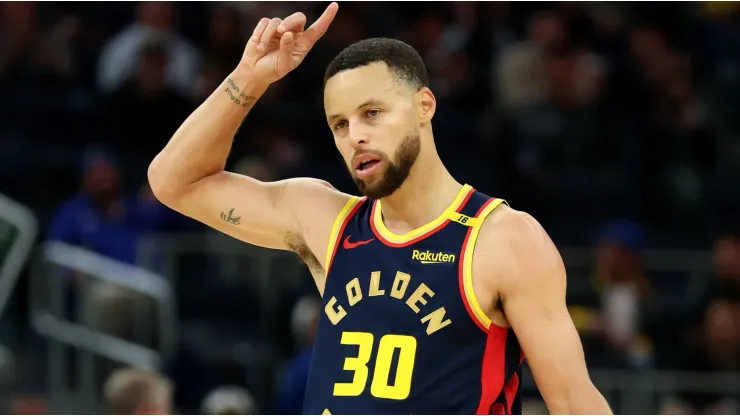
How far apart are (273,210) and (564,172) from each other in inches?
289

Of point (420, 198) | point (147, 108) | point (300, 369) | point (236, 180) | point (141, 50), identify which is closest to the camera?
point (420, 198)

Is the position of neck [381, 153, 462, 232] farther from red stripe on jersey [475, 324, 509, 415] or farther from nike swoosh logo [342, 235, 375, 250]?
red stripe on jersey [475, 324, 509, 415]

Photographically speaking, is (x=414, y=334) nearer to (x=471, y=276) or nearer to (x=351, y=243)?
(x=471, y=276)

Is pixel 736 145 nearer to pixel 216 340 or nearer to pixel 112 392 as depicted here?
pixel 216 340

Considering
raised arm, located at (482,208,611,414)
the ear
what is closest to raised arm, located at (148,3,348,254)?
the ear

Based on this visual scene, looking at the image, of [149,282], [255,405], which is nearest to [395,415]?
[255,405]

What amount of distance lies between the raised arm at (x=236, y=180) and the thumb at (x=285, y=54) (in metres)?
0.03

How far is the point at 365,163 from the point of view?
3.79 meters

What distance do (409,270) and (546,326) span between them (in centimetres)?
45

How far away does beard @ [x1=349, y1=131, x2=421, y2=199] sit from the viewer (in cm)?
379

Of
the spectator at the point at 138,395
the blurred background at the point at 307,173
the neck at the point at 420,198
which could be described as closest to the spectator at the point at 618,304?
the blurred background at the point at 307,173

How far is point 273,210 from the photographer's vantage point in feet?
13.8

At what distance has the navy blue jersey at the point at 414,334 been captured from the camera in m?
3.64

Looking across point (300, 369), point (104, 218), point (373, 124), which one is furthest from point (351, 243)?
point (104, 218)
